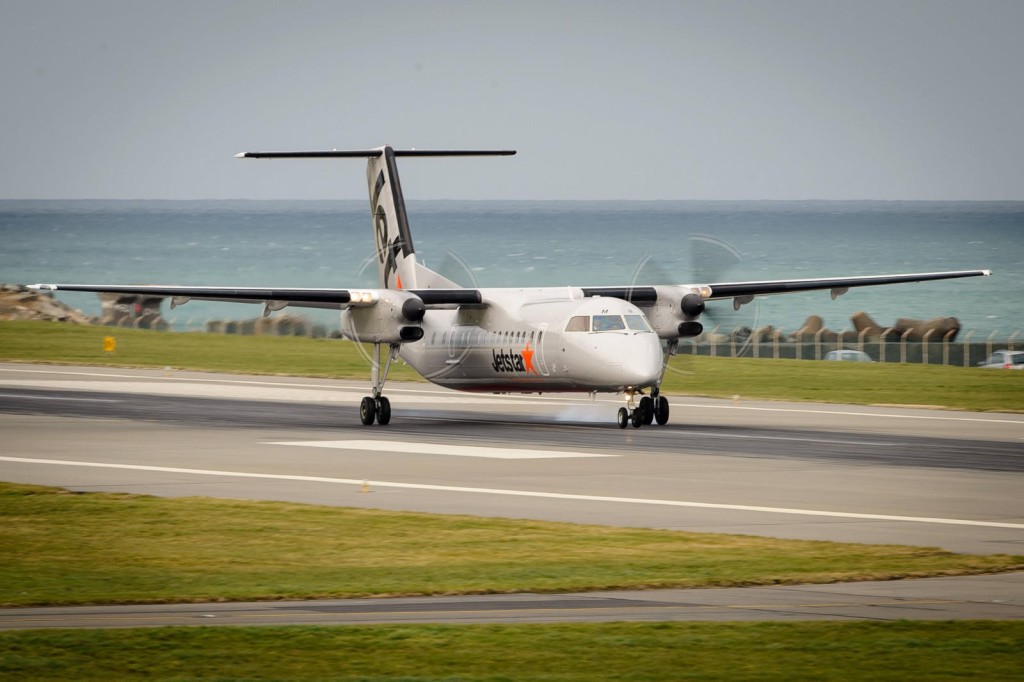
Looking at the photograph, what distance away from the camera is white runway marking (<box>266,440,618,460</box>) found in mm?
26820

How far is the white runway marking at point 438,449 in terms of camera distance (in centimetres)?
2682

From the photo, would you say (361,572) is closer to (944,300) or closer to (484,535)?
(484,535)

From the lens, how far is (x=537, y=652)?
37.6 feet

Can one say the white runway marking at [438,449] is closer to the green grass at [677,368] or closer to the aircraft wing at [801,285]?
the green grass at [677,368]

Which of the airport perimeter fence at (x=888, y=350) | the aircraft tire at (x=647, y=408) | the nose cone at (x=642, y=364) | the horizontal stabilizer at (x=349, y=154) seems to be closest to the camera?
the nose cone at (x=642, y=364)

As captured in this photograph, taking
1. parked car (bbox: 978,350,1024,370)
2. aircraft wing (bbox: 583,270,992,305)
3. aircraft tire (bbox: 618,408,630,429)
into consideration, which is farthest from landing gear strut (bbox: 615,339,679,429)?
parked car (bbox: 978,350,1024,370)

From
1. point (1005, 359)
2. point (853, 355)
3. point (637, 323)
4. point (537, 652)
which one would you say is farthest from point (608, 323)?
point (853, 355)

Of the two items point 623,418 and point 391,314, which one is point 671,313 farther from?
point 391,314

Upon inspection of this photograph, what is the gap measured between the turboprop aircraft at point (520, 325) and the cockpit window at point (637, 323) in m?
0.02

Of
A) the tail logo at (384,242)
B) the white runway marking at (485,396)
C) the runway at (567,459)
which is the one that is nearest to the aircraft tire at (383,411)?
the runway at (567,459)

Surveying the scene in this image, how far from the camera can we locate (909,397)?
42094 mm

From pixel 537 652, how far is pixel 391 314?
22210 millimetres

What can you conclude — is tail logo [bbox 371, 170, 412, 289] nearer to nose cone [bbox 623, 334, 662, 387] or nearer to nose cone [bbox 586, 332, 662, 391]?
nose cone [bbox 586, 332, 662, 391]

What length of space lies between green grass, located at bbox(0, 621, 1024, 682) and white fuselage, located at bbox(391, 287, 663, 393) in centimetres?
1895
